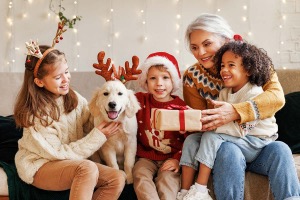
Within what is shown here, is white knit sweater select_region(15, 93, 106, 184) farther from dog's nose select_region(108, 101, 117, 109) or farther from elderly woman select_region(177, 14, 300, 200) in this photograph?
elderly woman select_region(177, 14, 300, 200)

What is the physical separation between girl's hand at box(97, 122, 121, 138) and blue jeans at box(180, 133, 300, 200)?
541 millimetres

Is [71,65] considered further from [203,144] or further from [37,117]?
[203,144]

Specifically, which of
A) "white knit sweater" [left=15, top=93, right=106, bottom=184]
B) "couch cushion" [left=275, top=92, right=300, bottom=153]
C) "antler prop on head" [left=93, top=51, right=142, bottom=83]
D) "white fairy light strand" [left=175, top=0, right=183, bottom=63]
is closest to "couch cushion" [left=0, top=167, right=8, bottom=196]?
"white knit sweater" [left=15, top=93, right=106, bottom=184]

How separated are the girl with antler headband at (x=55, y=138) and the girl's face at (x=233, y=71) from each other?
616 millimetres

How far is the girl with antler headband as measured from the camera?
1.74 meters

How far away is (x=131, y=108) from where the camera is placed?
1.94 m

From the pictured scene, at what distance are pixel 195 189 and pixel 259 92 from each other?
0.58m

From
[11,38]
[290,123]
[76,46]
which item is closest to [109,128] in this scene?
[290,123]

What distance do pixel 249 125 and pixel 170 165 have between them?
44 cm

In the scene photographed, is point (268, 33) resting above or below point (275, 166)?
above

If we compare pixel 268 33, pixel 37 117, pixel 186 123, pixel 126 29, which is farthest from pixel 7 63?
pixel 268 33

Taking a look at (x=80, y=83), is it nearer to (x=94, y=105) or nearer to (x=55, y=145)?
(x=94, y=105)

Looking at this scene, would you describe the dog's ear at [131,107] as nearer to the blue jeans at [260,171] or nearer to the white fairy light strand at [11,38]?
the blue jeans at [260,171]

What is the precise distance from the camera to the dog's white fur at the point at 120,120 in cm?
190
